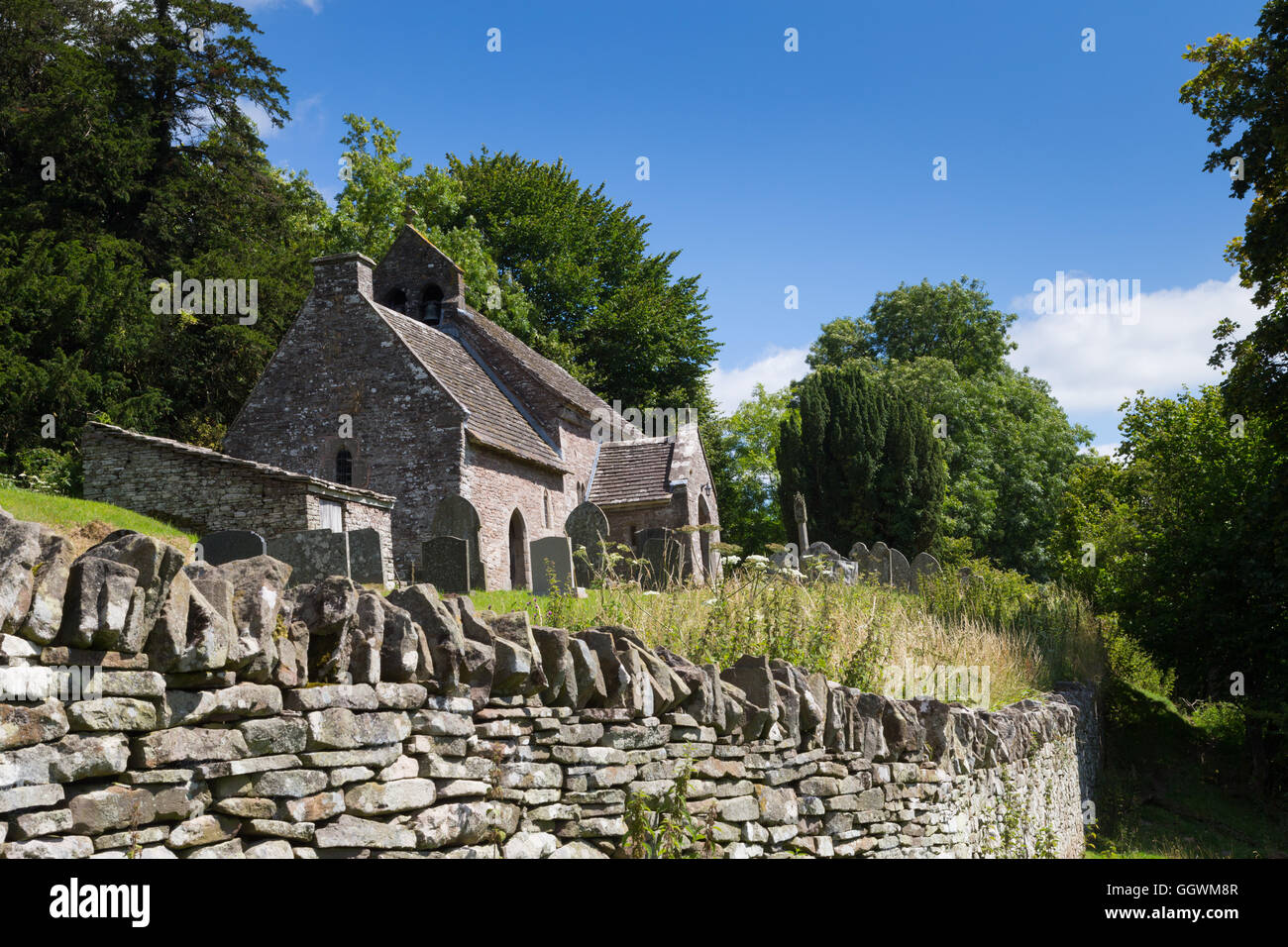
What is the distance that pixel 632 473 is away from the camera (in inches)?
1122

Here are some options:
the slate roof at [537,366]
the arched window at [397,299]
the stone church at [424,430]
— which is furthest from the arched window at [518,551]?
the arched window at [397,299]

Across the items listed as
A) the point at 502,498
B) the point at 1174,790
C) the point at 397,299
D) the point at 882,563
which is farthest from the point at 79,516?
the point at 1174,790

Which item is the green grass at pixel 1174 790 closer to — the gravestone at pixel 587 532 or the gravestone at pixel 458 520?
the gravestone at pixel 587 532

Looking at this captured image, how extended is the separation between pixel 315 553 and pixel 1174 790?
1564 centimetres

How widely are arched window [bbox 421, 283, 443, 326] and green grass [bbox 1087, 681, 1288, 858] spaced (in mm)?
20247

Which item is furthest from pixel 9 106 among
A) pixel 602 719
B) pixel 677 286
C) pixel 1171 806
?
pixel 1171 806

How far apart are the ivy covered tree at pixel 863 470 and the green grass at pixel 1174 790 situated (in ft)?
46.5

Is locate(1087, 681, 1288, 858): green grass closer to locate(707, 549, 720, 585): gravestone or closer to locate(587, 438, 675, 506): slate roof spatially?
locate(707, 549, 720, 585): gravestone

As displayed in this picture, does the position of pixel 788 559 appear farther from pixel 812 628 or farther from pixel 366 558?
pixel 366 558

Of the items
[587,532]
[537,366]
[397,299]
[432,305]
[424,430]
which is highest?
[397,299]

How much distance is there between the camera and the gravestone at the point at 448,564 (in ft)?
32.0
